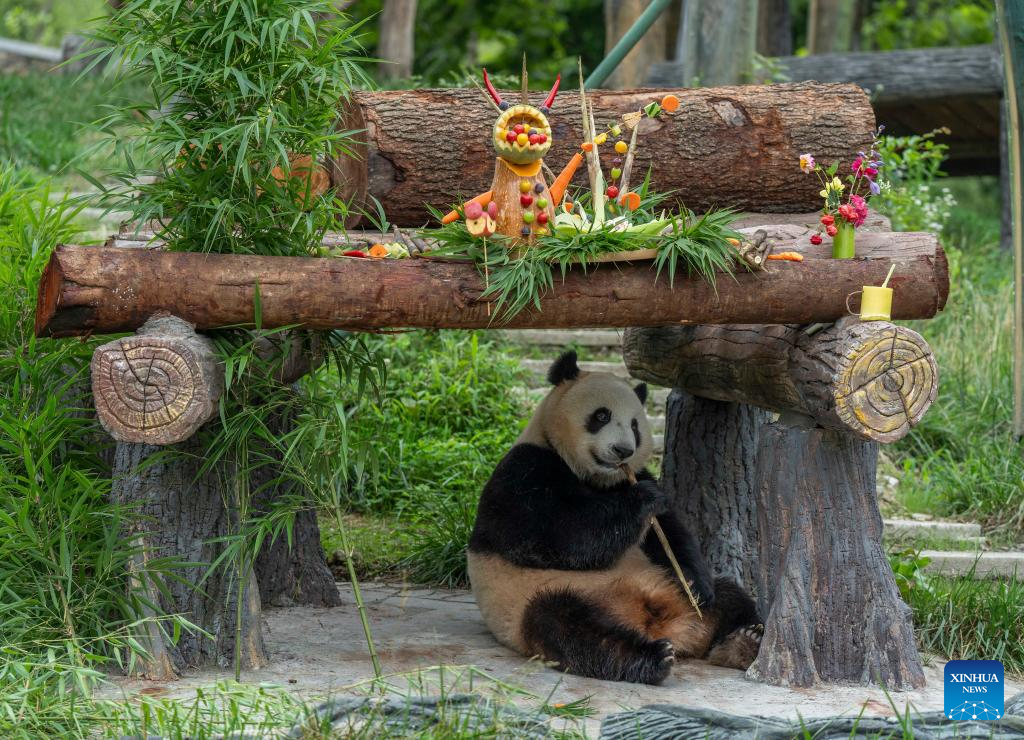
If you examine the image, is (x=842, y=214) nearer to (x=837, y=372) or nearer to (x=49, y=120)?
(x=837, y=372)

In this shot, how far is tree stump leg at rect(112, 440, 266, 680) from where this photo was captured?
3863mm

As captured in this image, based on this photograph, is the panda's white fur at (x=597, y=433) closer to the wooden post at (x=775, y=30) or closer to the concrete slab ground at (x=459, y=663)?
the concrete slab ground at (x=459, y=663)

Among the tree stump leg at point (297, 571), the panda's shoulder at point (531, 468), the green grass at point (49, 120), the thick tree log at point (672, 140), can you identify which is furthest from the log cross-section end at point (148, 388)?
A: the green grass at point (49, 120)

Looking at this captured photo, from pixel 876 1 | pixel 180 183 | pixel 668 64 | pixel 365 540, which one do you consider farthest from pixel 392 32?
pixel 876 1

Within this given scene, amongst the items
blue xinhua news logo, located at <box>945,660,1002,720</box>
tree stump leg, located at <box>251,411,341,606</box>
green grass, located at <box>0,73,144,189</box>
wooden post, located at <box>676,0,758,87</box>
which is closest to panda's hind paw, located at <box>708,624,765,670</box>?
blue xinhua news logo, located at <box>945,660,1002,720</box>

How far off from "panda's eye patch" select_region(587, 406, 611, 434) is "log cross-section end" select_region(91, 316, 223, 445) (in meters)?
1.53

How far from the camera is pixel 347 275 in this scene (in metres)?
3.63

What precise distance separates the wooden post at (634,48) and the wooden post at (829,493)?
669 cm

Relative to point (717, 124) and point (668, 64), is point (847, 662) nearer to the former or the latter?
point (717, 124)

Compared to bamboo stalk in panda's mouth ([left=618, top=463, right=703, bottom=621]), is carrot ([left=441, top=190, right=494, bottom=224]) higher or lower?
higher

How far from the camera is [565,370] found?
181 inches

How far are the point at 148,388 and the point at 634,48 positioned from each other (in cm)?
→ 842

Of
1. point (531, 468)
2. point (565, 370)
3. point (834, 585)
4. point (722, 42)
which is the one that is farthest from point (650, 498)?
point (722, 42)

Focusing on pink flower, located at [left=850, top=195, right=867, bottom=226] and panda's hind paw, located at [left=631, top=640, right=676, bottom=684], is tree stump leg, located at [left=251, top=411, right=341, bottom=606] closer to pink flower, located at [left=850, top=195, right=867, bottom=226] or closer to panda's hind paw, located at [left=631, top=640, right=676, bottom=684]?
panda's hind paw, located at [left=631, top=640, right=676, bottom=684]
